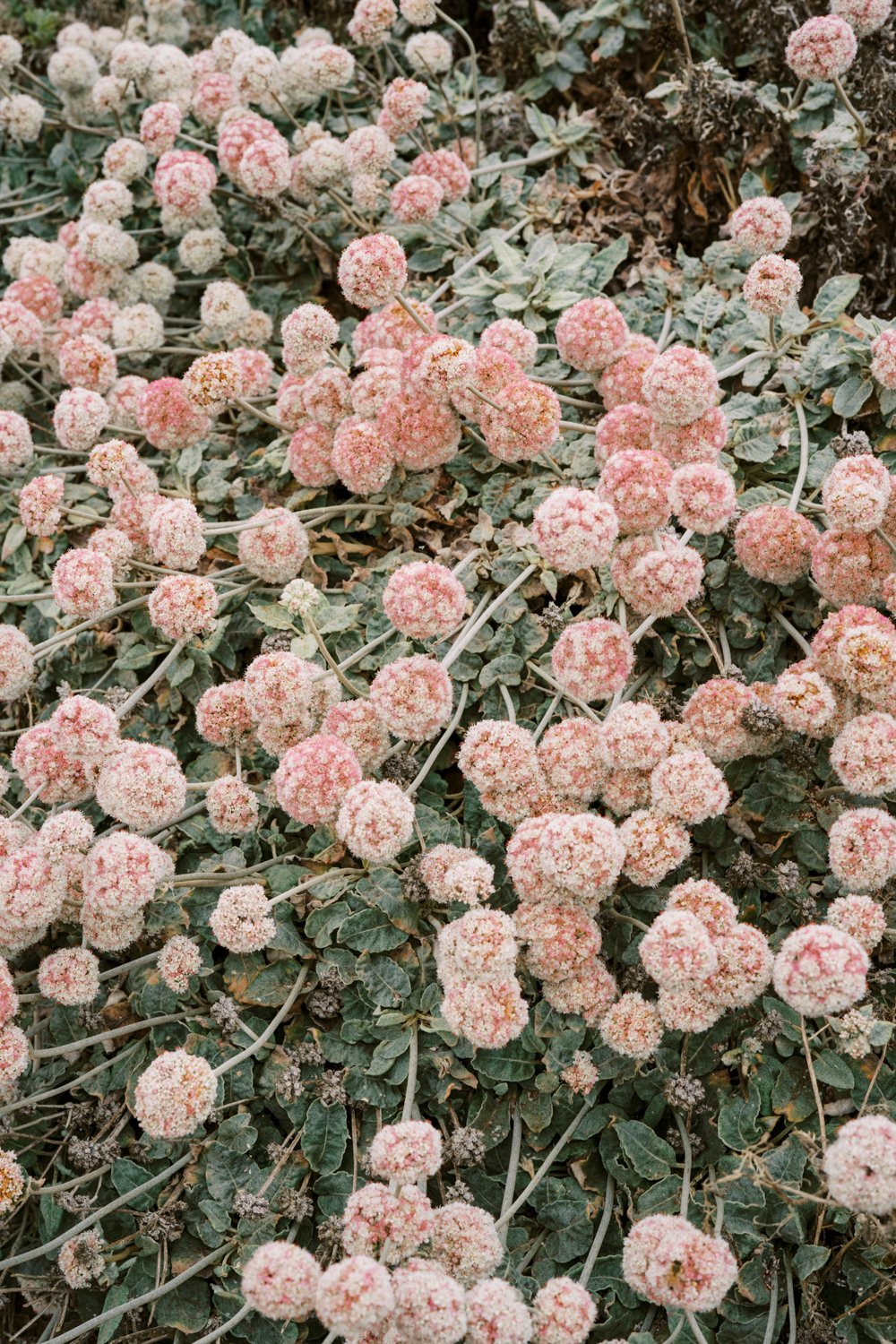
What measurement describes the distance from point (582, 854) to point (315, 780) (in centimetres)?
64

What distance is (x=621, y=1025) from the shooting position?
241 centimetres

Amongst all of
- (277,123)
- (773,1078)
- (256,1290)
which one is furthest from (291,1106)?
(277,123)

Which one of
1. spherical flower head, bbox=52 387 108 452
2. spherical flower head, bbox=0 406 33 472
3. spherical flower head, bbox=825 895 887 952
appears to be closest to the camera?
spherical flower head, bbox=825 895 887 952

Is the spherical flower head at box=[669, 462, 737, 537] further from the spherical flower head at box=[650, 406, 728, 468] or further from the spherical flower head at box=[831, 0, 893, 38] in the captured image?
the spherical flower head at box=[831, 0, 893, 38]

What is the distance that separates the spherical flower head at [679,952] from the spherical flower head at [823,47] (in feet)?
8.68

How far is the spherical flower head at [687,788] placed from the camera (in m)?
2.41

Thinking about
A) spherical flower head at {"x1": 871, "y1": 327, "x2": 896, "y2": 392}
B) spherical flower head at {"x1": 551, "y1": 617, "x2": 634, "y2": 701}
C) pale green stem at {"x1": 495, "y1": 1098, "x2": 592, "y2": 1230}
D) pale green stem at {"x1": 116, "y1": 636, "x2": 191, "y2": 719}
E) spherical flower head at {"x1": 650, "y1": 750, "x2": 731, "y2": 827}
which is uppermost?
spherical flower head at {"x1": 871, "y1": 327, "x2": 896, "y2": 392}

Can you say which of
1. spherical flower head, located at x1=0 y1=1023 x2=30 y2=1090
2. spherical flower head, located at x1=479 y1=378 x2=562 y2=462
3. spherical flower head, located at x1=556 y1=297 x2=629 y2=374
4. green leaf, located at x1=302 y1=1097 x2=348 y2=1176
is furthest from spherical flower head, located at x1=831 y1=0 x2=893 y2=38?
spherical flower head, located at x1=0 y1=1023 x2=30 y2=1090

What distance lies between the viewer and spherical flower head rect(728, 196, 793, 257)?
3191 mm

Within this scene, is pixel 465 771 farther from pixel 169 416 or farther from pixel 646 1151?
pixel 169 416

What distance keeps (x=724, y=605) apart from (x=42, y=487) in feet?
6.56

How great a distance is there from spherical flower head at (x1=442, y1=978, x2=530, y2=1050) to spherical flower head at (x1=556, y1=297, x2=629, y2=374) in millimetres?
1866

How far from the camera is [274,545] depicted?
3.20 m

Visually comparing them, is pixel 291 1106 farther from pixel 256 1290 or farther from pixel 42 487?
pixel 42 487
